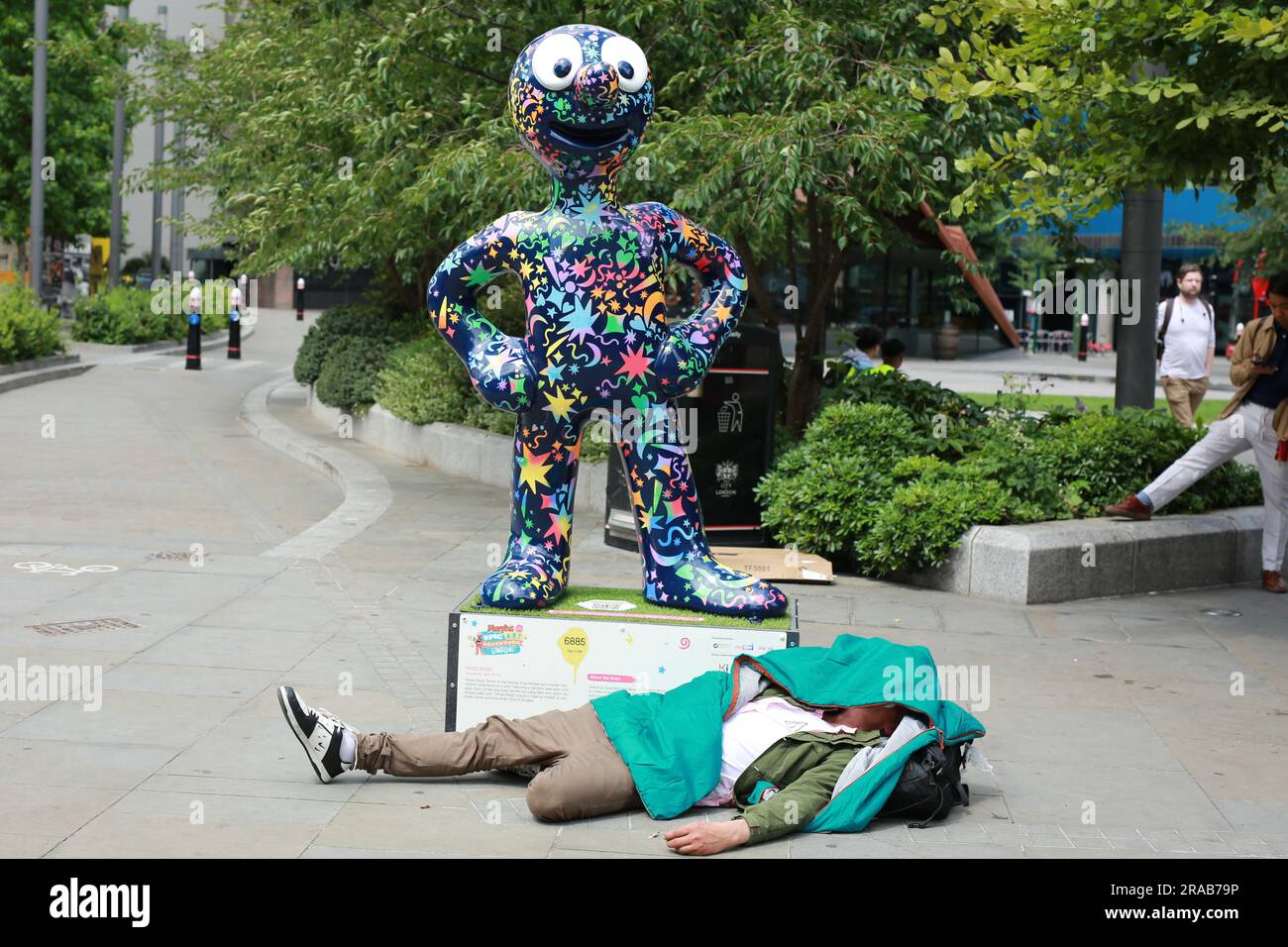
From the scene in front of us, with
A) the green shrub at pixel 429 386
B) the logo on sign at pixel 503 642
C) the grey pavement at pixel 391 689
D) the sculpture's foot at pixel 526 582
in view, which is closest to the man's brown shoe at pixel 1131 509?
the grey pavement at pixel 391 689

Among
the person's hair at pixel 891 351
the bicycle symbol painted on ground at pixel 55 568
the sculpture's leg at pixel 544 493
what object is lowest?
the bicycle symbol painted on ground at pixel 55 568

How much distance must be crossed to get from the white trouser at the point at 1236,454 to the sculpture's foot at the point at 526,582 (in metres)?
4.76

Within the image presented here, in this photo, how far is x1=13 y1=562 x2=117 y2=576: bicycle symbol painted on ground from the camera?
8.52 m

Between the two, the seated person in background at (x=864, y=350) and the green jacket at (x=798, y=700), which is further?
the seated person in background at (x=864, y=350)

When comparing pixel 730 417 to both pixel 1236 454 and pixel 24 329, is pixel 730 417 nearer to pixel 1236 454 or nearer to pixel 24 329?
pixel 1236 454

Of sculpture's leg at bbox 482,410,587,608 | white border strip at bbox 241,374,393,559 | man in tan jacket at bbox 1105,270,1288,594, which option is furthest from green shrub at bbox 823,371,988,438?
sculpture's leg at bbox 482,410,587,608

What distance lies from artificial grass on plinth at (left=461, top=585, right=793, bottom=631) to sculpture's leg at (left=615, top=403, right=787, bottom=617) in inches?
2.0

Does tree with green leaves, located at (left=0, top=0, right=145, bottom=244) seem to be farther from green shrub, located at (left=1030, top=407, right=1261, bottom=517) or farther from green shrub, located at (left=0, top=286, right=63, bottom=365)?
green shrub, located at (left=1030, top=407, right=1261, bottom=517)

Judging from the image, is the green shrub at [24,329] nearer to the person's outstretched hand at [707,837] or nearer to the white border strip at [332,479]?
the white border strip at [332,479]

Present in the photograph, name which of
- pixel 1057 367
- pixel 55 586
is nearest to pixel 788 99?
pixel 55 586

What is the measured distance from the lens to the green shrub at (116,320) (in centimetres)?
2953

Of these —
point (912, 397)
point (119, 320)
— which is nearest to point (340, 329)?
point (912, 397)

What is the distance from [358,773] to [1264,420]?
625 centimetres
